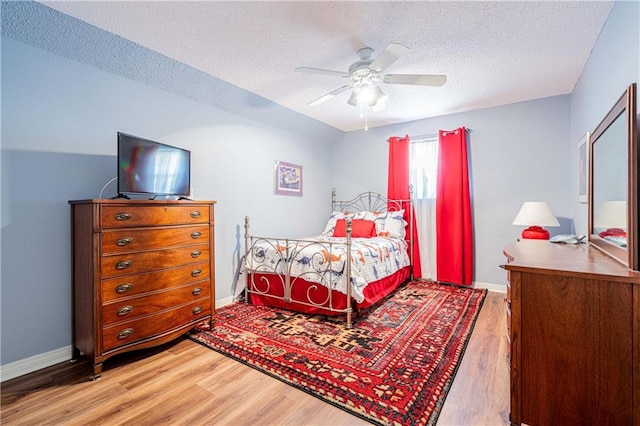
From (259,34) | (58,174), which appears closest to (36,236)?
(58,174)

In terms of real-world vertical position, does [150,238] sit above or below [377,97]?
Answer: below

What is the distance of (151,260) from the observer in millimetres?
2137

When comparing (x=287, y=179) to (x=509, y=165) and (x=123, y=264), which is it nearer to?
(x=123, y=264)

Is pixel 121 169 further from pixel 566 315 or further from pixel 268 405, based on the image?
pixel 566 315

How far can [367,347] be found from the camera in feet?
7.39

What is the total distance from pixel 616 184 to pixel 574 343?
2.77 feet

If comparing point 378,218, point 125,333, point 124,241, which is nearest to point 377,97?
point 378,218

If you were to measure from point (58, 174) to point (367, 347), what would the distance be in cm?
266

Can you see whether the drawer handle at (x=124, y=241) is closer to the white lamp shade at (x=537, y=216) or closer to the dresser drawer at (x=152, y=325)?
the dresser drawer at (x=152, y=325)

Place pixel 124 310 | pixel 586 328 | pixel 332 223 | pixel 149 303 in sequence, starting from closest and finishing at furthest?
pixel 586 328 → pixel 124 310 → pixel 149 303 → pixel 332 223

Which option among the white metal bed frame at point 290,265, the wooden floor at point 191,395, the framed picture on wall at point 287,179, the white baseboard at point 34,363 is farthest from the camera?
the framed picture on wall at point 287,179

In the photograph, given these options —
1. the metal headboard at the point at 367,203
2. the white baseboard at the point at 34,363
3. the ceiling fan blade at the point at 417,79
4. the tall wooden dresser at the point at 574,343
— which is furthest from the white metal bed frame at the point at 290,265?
the white baseboard at the point at 34,363

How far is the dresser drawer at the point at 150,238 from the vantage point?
1938 mm

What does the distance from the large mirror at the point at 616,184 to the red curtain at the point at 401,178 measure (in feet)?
7.78
